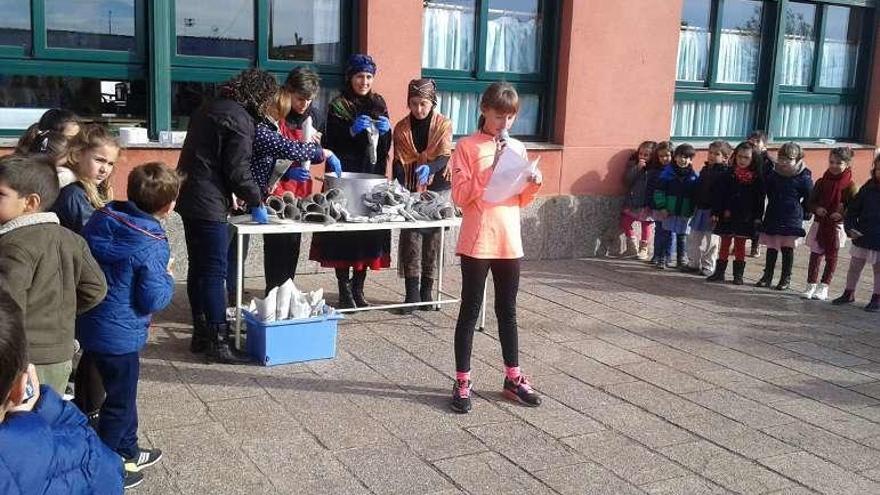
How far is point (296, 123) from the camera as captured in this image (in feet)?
19.8

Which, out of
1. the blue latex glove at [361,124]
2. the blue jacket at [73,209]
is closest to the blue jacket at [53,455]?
the blue jacket at [73,209]

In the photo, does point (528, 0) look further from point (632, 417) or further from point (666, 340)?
point (632, 417)

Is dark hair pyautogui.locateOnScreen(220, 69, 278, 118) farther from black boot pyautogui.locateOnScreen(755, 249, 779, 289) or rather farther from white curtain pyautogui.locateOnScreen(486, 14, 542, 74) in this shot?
black boot pyautogui.locateOnScreen(755, 249, 779, 289)

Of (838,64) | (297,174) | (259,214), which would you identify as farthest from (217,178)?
(838,64)

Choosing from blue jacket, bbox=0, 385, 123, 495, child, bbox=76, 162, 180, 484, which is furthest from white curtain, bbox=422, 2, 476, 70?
blue jacket, bbox=0, 385, 123, 495

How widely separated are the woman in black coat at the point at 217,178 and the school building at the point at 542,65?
2.03 meters

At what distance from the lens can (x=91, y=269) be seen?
3232 mm

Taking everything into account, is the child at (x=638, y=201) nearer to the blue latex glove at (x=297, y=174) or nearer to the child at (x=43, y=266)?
the blue latex glove at (x=297, y=174)

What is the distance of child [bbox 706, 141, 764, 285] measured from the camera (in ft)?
27.3

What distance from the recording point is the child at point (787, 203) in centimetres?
813

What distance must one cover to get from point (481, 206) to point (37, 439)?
301 centimetres

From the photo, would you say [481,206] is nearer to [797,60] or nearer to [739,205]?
[739,205]

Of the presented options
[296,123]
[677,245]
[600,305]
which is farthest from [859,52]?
[296,123]

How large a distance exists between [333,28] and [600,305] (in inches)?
136
